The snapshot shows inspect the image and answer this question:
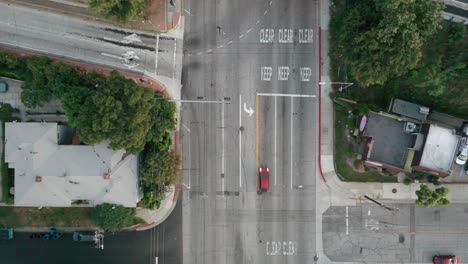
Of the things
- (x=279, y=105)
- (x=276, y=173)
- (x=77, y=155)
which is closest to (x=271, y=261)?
(x=276, y=173)

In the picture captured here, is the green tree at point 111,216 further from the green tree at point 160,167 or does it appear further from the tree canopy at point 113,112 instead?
the tree canopy at point 113,112

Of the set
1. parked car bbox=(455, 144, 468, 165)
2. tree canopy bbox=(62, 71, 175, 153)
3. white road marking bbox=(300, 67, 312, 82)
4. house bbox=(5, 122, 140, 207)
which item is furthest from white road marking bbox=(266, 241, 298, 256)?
parked car bbox=(455, 144, 468, 165)

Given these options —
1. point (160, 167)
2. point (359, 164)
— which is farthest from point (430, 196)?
point (160, 167)

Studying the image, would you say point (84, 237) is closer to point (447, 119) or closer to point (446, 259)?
point (446, 259)

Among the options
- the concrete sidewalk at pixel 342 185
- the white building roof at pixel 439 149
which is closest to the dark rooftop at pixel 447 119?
the white building roof at pixel 439 149

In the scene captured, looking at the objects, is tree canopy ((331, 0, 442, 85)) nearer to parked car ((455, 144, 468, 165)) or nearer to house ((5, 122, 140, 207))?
parked car ((455, 144, 468, 165))
